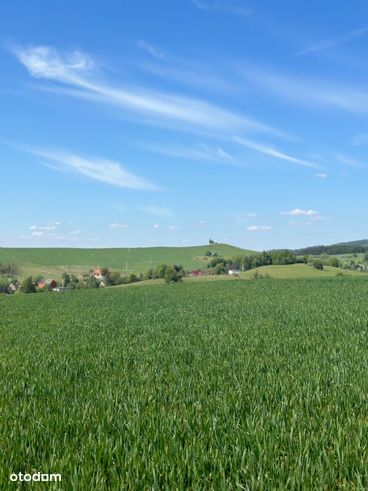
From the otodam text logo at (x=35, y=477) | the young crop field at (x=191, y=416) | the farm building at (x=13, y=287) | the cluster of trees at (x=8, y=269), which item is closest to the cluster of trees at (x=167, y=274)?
the farm building at (x=13, y=287)

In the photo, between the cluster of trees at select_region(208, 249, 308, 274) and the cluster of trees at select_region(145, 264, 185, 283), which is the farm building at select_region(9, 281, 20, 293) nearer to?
the cluster of trees at select_region(145, 264, 185, 283)

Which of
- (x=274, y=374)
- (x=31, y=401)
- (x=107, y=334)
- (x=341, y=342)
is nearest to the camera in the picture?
(x=31, y=401)

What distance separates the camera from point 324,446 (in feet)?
15.5


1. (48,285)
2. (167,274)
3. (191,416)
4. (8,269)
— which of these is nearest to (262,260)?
(167,274)

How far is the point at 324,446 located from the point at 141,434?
2.11 m

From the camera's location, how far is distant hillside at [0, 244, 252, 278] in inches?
6014

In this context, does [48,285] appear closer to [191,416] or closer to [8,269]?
[8,269]

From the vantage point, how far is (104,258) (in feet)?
565

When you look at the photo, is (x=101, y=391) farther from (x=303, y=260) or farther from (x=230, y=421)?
(x=303, y=260)

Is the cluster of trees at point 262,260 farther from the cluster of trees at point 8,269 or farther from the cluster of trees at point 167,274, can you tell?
the cluster of trees at point 8,269

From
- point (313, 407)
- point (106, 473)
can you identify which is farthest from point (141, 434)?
point (313, 407)

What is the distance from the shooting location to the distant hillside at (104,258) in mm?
152750

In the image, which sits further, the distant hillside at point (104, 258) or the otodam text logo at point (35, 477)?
the distant hillside at point (104, 258)

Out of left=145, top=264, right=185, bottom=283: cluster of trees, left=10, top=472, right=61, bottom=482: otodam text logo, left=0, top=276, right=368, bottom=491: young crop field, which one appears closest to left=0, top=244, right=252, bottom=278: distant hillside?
left=145, top=264, right=185, bottom=283: cluster of trees
